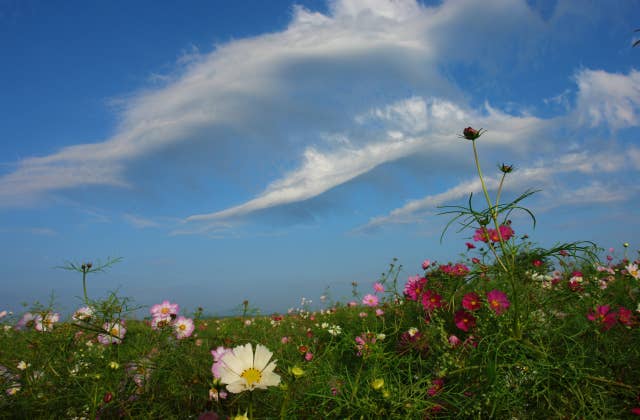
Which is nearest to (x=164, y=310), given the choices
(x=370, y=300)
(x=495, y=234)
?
(x=370, y=300)

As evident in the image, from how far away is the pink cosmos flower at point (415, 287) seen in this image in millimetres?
2886

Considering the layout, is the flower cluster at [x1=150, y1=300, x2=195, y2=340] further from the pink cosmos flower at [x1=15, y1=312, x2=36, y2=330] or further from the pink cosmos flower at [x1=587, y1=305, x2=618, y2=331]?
the pink cosmos flower at [x1=587, y1=305, x2=618, y2=331]

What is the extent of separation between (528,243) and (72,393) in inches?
96.0

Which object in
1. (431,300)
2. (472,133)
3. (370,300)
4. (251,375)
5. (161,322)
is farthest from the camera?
(370,300)

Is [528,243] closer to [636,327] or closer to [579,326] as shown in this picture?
[579,326]

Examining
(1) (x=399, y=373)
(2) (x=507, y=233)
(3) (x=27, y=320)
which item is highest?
(2) (x=507, y=233)

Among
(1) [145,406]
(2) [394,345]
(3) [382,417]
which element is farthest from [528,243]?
(1) [145,406]

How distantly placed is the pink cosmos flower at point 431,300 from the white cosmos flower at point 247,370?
175 cm

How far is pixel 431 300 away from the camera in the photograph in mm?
2613

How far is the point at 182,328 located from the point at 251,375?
1680 mm

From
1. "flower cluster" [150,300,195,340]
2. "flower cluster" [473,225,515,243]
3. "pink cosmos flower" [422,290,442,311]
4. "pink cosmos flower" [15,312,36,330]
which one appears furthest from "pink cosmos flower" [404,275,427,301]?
"pink cosmos flower" [15,312,36,330]

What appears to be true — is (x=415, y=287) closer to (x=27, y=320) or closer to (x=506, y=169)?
(x=506, y=169)

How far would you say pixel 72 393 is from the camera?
1670 millimetres

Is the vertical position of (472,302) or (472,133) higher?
(472,133)
